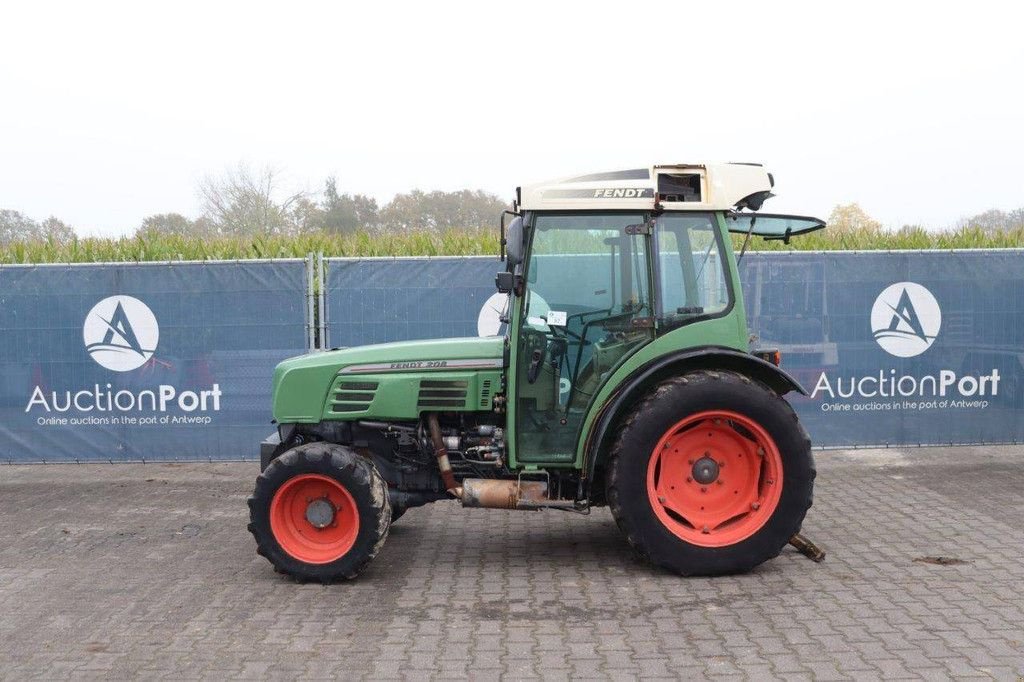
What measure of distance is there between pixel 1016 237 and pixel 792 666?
42.0 ft

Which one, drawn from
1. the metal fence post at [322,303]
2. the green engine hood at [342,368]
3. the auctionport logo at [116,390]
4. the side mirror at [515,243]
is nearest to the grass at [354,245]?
the auctionport logo at [116,390]

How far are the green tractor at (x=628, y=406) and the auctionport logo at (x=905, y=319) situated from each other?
14.6 ft

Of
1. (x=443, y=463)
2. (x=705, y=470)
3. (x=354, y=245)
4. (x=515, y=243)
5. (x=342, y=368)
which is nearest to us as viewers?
(x=515, y=243)

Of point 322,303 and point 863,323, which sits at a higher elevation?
point 322,303

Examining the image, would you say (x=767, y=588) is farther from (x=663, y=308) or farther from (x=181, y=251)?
(x=181, y=251)

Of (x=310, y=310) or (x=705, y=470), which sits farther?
(x=310, y=310)

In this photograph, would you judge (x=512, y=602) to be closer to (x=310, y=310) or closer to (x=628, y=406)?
(x=628, y=406)

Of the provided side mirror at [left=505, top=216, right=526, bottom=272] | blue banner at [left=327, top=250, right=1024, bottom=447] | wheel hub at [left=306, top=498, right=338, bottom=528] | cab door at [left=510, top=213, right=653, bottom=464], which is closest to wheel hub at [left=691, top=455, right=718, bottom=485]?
cab door at [left=510, top=213, right=653, bottom=464]

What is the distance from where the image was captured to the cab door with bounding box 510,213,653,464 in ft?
20.6

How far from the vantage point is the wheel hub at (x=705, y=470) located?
20.8ft

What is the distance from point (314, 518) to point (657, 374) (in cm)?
229

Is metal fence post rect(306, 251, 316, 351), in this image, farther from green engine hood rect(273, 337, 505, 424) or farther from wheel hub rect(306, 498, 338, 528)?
wheel hub rect(306, 498, 338, 528)

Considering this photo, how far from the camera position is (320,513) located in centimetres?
629

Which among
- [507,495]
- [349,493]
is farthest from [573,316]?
[349,493]
